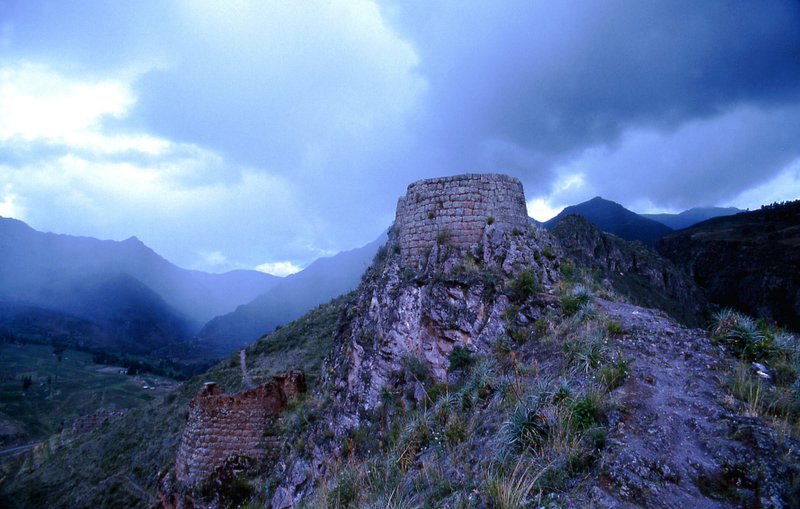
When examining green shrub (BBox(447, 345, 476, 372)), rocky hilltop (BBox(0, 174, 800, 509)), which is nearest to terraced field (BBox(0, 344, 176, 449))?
rocky hilltop (BBox(0, 174, 800, 509))

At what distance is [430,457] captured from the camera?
5.26 metres

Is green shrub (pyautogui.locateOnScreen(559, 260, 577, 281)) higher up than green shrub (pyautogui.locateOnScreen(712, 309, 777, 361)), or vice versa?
green shrub (pyautogui.locateOnScreen(559, 260, 577, 281))

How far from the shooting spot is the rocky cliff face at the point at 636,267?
39250 mm

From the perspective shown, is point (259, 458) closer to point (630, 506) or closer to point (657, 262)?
point (630, 506)

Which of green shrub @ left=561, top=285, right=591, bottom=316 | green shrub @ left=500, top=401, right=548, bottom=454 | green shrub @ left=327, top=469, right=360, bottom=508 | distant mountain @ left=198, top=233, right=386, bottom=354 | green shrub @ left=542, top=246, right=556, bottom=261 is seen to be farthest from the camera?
distant mountain @ left=198, top=233, right=386, bottom=354

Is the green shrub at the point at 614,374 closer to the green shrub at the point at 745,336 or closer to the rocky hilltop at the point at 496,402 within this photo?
the rocky hilltop at the point at 496,402

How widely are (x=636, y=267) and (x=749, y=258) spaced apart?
804 inches

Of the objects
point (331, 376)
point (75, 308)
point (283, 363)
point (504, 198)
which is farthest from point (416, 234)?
point (75, 308)

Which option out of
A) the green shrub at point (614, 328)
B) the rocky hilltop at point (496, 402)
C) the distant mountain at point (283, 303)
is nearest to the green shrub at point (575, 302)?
the rocky hilltop at point (496, 402)

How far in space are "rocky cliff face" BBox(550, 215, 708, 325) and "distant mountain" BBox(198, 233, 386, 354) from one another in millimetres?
56719

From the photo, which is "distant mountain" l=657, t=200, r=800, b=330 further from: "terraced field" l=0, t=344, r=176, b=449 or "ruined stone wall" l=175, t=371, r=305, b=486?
"terraced field" l=0, t=344, r=176, b=449

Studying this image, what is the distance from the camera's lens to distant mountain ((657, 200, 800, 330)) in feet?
145

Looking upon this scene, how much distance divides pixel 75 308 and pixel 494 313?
20990 centimetres

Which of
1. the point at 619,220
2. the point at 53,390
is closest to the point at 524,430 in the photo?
the point at 619,220
